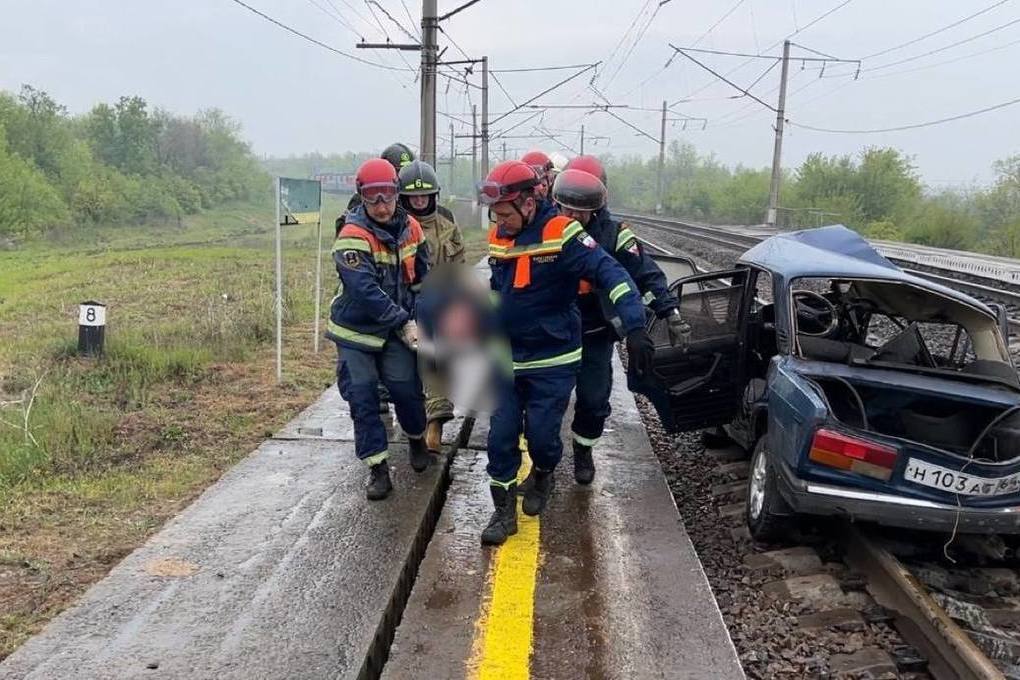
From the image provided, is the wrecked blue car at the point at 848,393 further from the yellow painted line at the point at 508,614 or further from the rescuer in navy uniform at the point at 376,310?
the rescuer in navy uniform at the point at 376,310

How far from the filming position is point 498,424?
3914mm

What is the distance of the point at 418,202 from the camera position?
4836 mm

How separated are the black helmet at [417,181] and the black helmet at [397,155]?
0.74 m

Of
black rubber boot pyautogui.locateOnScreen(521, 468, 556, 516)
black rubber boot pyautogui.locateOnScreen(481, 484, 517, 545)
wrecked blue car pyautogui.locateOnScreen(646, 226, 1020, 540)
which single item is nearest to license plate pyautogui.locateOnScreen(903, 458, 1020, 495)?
wrecked blue car pyautogui.locateOnScreen(646, 226, 1020, 540)

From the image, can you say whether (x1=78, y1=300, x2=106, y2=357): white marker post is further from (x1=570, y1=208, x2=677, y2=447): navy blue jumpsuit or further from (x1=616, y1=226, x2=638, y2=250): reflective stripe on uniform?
(x1=616, y1=226, x2=638, y2=250): reflective stripe on uniform

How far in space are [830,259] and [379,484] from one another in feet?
9.60

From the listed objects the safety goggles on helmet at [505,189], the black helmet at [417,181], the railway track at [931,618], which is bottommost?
the railway track at [931,618]

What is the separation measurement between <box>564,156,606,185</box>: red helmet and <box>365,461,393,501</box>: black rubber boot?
2.07 metres

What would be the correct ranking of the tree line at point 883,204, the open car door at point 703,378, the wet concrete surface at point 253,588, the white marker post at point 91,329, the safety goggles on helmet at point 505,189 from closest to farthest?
the wet concrete surface at point 253,588 < the safety goggles on helmet at point 505,189 < the open car door at point 703,378 < the white marker post at point 91,329 < the tree line at point 883,204

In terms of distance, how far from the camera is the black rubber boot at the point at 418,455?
187 inches

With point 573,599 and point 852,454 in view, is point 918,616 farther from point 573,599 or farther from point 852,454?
point 573,599

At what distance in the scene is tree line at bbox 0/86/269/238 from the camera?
4772 cm

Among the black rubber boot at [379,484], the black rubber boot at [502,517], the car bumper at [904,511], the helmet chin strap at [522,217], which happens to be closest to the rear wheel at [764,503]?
the car bumper at [904,511]

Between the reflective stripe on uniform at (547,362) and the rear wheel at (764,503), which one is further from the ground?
the reflective stripe on uniform at (547,362)
